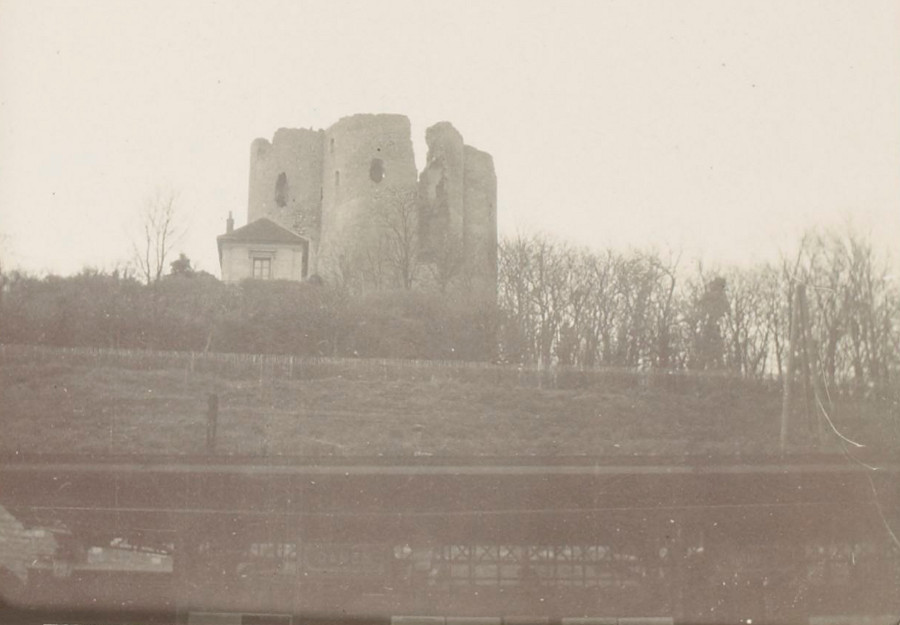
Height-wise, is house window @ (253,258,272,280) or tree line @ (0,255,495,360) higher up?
house window @ (253,258,272,280)

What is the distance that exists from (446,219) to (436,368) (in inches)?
456

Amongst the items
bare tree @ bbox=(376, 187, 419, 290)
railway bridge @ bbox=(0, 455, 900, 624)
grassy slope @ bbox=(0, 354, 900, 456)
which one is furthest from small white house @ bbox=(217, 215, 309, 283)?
railway bridge @ bbox=(0, 455, 900, 624)

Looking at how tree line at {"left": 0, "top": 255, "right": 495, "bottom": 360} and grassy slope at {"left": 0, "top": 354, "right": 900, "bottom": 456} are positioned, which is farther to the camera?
tree line at {"left": 0, "top": 255, "right": 495, "bottom": 360}

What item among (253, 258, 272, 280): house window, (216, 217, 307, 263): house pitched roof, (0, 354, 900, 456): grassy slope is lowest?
(0, 354, 900, 456): grassy slope

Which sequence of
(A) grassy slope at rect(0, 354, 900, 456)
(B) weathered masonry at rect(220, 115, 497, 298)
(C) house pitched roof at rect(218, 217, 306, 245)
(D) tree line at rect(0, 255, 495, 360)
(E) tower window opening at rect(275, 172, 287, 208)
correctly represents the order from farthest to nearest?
(E) tower window opening at rect(275, 172, 287, 208), (B) weathered masonry at rect(220, 115, 497, 298), (C) house pitched roof at rect(218, 217, 306, 245), (D) tree line at rect(0, 255, 495, 360), (A) grassy slope at rect(0, 354, 900, 456)

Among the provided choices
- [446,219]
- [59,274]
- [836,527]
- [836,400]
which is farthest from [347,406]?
[446,219]

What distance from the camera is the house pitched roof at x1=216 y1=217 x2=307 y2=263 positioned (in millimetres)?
25766

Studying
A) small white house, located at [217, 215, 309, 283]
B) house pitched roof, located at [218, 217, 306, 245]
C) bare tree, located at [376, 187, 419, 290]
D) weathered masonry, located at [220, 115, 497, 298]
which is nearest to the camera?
small white house, located at [217, 215, 309, 283]

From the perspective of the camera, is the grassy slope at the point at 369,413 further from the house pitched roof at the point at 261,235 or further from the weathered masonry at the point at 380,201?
the weathered masonry at the point at 380,201

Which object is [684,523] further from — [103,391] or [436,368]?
[103,391]

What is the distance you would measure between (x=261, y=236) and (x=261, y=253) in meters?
0.49

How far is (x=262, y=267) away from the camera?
25953 millimetres

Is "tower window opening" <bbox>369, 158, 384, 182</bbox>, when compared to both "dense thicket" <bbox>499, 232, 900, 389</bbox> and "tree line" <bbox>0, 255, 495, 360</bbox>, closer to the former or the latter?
"dense thicket" <bbox>499, 232, 900, 389</bbox>

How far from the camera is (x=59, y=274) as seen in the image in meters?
18.8
